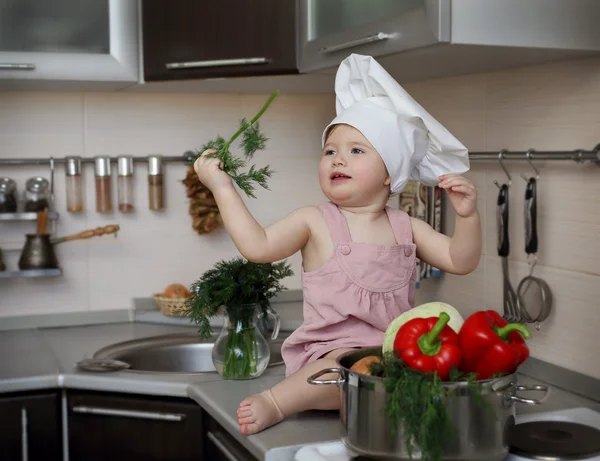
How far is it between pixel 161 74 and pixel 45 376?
729mm

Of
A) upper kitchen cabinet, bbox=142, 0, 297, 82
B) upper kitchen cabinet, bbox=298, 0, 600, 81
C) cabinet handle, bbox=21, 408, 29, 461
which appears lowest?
cabinet handle, bbox=21, 408, 29, 461

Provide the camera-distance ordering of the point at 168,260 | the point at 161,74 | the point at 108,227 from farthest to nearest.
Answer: the point at 168,260, the point at 108,227, the point at 161,74

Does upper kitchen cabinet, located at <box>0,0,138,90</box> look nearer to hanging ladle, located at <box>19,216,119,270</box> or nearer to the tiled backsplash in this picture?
the tiled backsplash

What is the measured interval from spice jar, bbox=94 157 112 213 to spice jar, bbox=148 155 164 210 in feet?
0.35

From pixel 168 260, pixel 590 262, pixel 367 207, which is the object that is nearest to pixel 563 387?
pixel 590 262

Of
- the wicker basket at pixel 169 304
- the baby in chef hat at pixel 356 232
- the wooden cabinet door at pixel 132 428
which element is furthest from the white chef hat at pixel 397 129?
the wicker basket at pixel 169 304

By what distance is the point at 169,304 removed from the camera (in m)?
2.36

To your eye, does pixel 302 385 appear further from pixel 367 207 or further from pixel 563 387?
pixel 563 387

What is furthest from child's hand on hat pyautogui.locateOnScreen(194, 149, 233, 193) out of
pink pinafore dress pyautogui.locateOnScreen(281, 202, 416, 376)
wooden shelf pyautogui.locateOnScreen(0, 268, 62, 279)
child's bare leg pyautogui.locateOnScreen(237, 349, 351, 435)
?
wooden shelf pyautogui.locateOnScreen(0, 268, 62, 279)

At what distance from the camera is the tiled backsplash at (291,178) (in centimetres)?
170

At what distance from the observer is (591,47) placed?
153 cm

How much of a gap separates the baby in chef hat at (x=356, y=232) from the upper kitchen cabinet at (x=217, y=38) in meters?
0.47

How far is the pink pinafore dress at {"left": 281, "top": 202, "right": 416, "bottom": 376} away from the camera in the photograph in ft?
4.83

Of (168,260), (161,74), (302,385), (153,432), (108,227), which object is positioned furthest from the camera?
(168,260)
